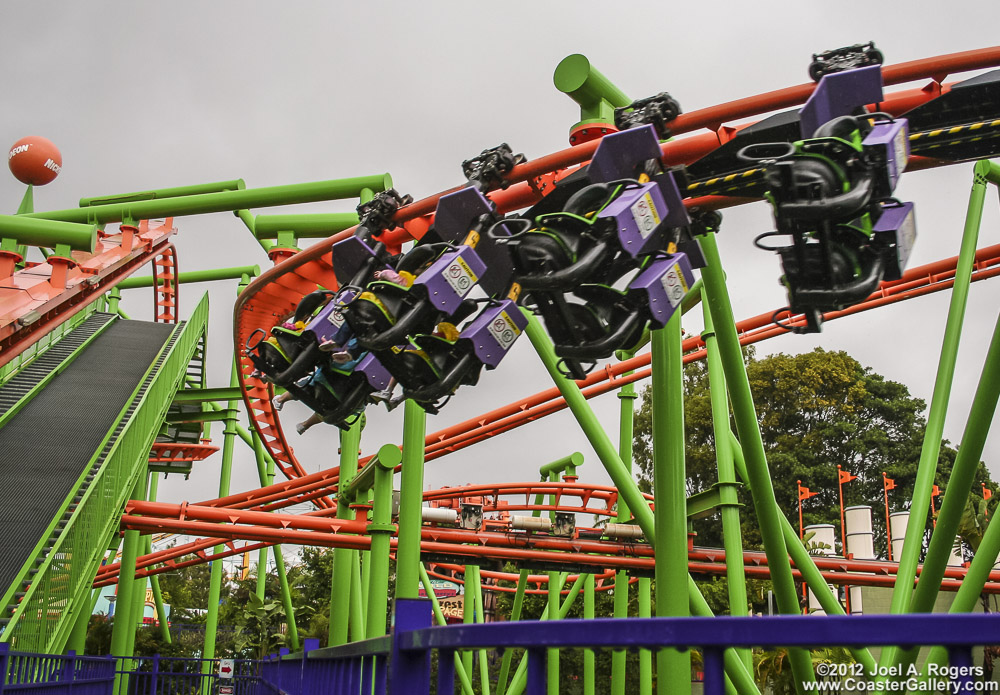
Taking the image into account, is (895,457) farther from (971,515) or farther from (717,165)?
(717,165)

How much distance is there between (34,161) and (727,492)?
35.3 feet

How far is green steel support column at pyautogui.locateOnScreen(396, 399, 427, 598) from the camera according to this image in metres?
5.41

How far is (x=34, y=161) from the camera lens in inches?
494

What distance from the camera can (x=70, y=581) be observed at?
5941mm

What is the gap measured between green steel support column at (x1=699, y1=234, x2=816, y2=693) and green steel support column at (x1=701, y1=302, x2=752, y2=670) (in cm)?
161

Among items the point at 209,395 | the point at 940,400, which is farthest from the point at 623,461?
the point at 209,395

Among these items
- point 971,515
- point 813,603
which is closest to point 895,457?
point 813,603

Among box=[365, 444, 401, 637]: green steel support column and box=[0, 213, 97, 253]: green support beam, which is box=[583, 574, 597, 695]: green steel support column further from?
box=[0, 213, 97, 253]: green support beam

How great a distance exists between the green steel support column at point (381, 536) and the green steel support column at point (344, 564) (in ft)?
1.48

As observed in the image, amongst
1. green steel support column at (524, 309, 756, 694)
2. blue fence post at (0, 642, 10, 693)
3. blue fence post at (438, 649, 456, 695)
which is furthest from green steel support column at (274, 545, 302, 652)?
blue fence post at (438, 649, 456, 695)

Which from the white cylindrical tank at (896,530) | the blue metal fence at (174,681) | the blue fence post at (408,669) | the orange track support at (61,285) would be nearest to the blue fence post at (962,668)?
the blue fence post at (408,669)

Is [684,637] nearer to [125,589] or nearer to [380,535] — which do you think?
[380,535]

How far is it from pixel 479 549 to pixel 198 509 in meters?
2.71

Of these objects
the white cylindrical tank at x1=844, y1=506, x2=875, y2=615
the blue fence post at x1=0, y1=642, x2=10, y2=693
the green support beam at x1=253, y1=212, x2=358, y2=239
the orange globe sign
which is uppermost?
the orange globe sign
